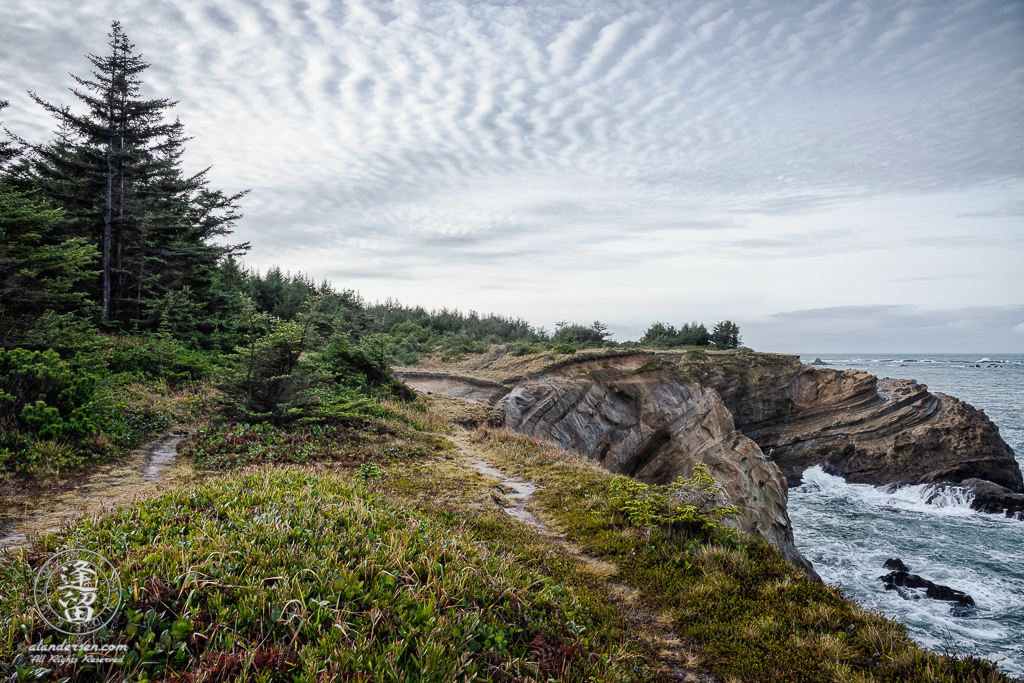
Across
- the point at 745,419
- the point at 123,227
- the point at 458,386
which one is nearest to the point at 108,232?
the point at 123,227

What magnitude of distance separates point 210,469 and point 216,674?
7.43 meters

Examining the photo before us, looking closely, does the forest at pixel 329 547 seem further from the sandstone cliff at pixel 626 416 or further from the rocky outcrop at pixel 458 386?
the rocky outcrop at pixel 458 386

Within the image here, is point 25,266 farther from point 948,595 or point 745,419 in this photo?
point 745,419

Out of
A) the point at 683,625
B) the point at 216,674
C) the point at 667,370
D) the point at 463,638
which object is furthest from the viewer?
the point at 667,370

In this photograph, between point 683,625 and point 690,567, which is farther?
point 690,567

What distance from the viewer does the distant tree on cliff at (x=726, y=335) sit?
40.2 m

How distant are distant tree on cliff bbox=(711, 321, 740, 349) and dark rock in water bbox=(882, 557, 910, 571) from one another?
81.5ft

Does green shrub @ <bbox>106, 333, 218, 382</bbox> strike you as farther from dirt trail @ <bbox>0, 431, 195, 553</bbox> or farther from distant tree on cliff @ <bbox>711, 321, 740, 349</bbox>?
distant tree on cliff @ <bbox>711, 321, 740, 349</bbox>

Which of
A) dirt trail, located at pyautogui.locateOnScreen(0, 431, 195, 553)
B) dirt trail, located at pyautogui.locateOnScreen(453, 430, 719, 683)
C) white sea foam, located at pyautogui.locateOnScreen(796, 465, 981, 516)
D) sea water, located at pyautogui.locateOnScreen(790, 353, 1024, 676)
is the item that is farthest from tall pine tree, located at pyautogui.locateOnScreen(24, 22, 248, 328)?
white sea foam, located at pyautogui.locateOnScreen(796, 465, 981, 516)

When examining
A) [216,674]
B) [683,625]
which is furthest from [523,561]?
[216,674]

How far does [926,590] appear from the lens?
14.4 m

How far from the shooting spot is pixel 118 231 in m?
19.4

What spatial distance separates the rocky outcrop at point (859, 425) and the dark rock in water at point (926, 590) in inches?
488

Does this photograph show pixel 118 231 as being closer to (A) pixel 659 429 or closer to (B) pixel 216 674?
(B) pixel 216 674
